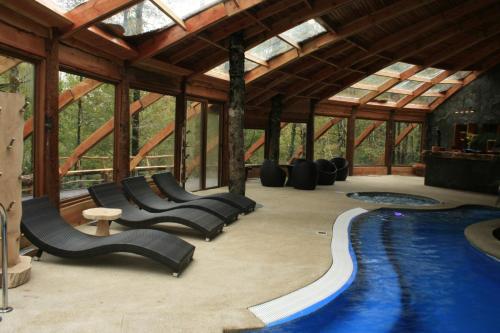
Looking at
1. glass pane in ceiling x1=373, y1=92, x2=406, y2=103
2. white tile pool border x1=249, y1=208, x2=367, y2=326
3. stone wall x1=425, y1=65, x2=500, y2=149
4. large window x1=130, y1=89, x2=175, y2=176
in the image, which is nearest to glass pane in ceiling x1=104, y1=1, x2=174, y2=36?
large window x1=130, y1=89, x2=175, y2=176

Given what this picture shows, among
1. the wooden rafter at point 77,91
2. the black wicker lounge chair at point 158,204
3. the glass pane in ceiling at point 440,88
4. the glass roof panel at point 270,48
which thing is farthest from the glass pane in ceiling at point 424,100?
the wooden rafter at point 77,91

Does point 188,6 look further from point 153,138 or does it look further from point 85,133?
point 153,138

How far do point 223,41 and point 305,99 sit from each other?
6918mm

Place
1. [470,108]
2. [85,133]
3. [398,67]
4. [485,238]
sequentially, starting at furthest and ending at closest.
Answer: [470,108]
[398,67]
[85,133]
[485,238]

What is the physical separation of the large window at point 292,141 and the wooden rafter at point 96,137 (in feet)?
25.8

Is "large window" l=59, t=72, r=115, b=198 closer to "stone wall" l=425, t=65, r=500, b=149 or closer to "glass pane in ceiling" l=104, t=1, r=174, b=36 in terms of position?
"glass pane in ceiling" l=104, t=1, r=174, b=36

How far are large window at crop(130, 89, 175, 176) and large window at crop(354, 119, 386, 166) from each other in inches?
369

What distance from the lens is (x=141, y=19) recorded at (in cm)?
717

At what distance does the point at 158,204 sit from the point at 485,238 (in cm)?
498

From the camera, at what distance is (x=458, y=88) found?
17172 millimetres

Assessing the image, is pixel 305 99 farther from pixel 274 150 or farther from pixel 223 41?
pixel 223 41

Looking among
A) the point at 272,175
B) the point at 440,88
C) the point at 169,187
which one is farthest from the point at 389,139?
the point at 169,187

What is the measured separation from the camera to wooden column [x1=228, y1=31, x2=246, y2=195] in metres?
8.59

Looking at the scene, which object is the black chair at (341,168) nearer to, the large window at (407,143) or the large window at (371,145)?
the large window at (371,145)
